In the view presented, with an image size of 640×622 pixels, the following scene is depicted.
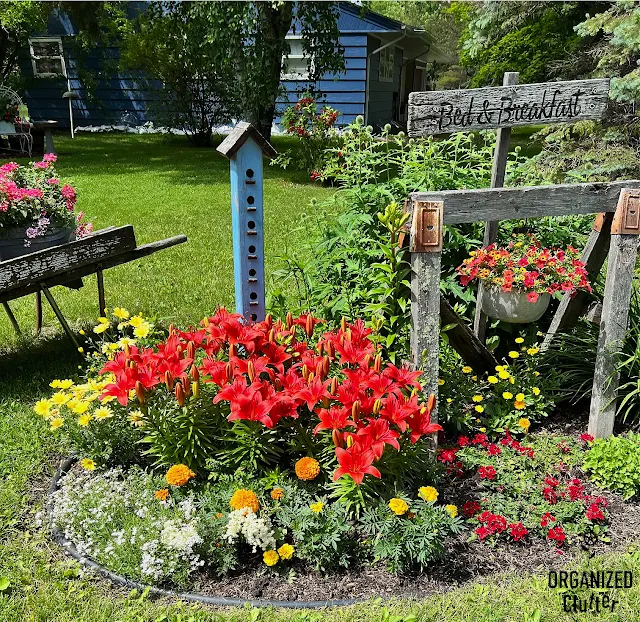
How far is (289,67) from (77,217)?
15268mm

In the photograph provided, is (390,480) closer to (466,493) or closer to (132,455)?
(466,493)

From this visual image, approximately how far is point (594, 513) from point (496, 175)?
1.78m

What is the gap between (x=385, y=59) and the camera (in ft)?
63.2

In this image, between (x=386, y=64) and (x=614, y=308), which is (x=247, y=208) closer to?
(x=614, y=308)

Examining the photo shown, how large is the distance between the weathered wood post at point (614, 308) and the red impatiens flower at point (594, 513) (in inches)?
23.7

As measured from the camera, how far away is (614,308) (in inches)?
120

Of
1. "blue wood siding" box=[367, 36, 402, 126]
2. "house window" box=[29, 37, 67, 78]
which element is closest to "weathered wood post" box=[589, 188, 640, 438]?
"blue wood siding" box=[367, 36, 402, 126]

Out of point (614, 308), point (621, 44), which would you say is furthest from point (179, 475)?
point (621, 44)

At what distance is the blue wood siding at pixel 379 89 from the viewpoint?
58.2 feet

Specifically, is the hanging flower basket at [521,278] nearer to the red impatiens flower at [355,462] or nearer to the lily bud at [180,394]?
the red impatiens flower at [355,462]

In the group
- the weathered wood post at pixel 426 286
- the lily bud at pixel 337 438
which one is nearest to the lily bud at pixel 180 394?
the lily bud at pixel 337 438

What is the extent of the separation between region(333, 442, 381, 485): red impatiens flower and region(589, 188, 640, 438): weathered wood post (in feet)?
4.99

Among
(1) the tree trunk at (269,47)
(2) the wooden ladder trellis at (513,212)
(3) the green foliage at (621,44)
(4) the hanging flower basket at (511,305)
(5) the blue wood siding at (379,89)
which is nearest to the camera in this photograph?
(2) the wooden ladder trellis at (513,212)

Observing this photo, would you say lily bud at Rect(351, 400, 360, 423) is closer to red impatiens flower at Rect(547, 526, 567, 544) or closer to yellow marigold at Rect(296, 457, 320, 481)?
yellow marigold at Rect(296, 457, 320, 481)
